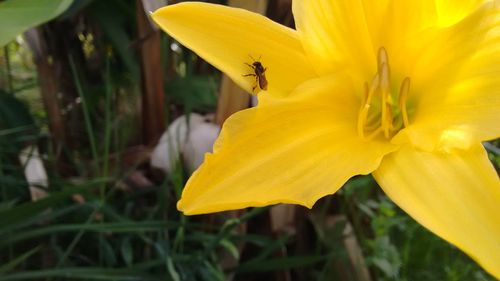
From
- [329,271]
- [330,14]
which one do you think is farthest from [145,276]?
[330,14]

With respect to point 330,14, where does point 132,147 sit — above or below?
below

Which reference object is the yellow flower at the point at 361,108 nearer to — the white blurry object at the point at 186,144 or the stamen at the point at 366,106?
the stamen at the point at 366,106

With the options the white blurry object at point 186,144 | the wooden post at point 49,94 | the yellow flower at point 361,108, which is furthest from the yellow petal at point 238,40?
the wooden post at point 49,94

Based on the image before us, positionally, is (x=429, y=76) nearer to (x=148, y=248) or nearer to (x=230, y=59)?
(x=230, y=59)

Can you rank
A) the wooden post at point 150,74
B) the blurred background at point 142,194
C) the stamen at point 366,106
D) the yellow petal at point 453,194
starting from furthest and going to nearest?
the wooden post at point 150,74
the blurred background at point 142,194
the stamen at point 366,106
the yellow petal at point 453,194

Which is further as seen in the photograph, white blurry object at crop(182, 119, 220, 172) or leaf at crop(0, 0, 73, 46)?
white blurry object at crop(182, 119, 220, 172)

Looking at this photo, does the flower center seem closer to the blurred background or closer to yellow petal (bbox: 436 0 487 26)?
yellow petal (bbox: 436 0 487 26)

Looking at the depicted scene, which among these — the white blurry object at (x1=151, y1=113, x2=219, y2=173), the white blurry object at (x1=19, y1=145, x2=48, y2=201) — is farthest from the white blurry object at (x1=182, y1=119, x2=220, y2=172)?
the white blurry object at (x1=19, y1=145, x2=48, y2=201)
